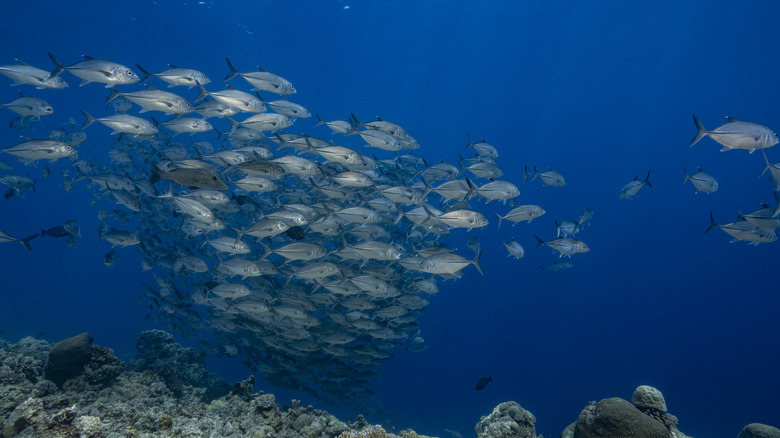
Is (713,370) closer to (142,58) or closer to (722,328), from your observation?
(722,328)

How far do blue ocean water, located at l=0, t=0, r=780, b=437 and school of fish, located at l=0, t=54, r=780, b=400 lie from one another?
473 inches

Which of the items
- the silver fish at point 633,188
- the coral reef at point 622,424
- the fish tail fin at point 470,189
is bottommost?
the coral reef at point 622,424

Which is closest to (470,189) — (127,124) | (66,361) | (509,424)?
(509,424)

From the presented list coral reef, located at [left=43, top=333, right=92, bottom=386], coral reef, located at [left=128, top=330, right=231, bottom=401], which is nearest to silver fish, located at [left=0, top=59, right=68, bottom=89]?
coral reef, located at [left=43, top=333, right=92, bottom=386]

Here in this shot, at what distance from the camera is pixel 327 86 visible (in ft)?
129

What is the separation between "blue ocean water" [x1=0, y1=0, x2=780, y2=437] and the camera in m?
27.8

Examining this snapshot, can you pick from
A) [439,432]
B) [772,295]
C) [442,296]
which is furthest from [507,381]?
[772,295]

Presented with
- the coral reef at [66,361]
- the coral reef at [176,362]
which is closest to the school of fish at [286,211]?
the coral reef at [176,362]

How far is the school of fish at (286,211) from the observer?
5871 millimetres

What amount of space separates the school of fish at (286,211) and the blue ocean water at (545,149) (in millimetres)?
12011

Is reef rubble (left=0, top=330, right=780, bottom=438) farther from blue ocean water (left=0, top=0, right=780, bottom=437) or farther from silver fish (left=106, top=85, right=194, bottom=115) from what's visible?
blue ocean water (left=0, top=0, right=780, bottom=437)

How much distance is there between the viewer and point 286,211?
6402mm

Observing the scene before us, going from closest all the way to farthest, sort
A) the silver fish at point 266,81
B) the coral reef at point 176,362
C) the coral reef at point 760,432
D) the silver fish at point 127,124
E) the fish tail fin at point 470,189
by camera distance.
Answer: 1. the coral reef at point 760,432
2. the silver fish at point 127,124
3. the fish tail fin at point 470,189
4. the silver fish at point 266,81
5. the coral reef at point 176,362

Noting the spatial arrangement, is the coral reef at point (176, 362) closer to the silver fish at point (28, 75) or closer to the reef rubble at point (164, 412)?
the reef rubble at point (164, 412)
